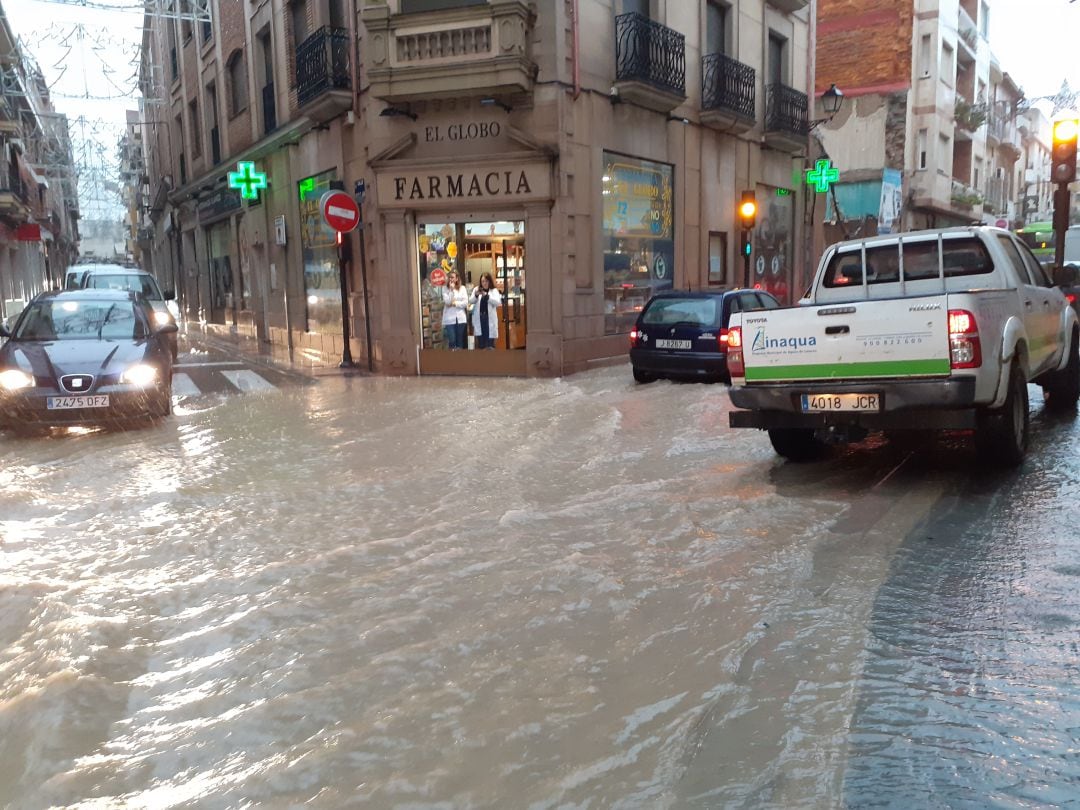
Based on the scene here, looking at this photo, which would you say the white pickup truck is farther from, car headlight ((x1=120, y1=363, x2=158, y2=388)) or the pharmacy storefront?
the pharmacy storefront

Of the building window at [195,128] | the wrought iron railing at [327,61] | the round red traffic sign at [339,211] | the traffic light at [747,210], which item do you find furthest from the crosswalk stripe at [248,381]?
the building window at [195,128]

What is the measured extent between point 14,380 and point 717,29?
15452 millimetres

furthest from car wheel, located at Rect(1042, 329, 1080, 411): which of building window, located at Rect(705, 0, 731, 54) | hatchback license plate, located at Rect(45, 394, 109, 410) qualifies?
building window, located at Rect(705, 0, 731, 54)

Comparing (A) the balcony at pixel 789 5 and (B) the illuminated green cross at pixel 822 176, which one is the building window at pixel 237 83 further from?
(B) the illuminated green cross at pixel 822 176

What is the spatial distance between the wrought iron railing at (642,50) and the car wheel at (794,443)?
31.8 ft

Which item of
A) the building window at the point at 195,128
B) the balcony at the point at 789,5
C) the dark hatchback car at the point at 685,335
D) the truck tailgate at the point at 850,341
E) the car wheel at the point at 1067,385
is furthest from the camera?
the building window at the point at 195,128

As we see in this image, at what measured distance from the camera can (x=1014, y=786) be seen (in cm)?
269

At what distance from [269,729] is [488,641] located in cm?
104

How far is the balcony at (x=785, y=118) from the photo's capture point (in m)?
20.4

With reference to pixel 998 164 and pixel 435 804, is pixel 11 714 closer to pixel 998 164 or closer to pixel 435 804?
pixel 435 804

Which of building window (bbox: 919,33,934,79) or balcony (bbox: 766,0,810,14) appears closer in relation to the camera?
balcony (bbox: 766,0,810,14)

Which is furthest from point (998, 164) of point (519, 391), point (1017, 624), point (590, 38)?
point (1017, 624)

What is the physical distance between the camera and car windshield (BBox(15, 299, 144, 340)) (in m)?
10.1

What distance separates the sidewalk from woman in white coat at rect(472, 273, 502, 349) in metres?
2.13
